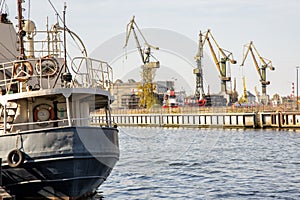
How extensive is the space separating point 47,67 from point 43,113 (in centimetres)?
167

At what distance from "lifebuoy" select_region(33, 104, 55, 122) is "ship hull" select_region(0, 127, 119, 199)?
1275 millimetres

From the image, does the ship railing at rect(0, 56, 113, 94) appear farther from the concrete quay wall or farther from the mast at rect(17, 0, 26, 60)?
the concrete quay wall

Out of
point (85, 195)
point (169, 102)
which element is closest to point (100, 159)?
point (85, 195)

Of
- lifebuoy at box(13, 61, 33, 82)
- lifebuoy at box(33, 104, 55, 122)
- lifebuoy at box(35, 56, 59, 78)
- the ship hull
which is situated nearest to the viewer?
the ship hull

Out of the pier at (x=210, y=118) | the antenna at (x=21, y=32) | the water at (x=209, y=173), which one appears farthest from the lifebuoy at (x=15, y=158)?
the pier at (x=210, y=118)

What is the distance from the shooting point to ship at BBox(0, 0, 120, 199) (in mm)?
18078

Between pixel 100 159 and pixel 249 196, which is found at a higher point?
pixel 100 159

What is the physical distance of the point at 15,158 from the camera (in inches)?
721

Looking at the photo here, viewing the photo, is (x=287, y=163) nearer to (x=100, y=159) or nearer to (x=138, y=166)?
(x=138, y=166)

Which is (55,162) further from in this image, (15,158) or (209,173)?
(209,173)

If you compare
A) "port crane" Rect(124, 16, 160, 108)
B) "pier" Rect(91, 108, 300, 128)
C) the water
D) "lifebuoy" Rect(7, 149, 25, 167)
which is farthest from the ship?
"port crane" Rect(124, 16, 160, 108)

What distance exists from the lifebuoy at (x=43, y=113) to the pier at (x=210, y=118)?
3932 cm

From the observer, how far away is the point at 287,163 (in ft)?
106

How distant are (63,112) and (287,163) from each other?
56.7 feet
